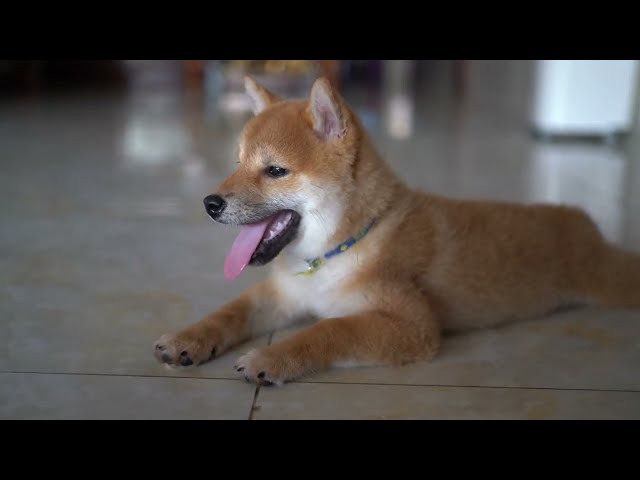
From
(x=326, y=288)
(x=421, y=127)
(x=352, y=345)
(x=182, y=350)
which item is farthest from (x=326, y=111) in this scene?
(x=421, y=127)

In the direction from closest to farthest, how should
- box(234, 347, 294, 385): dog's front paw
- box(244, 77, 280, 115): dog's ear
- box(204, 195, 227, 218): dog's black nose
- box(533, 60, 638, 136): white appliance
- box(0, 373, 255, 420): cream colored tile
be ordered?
1. box(0, 373, 255, 420): cream colored tile
2. box(234, 347, 294, 385): dog's front paw
3. box(204, 195, 227, 218): dog's black nose
4. box(244, 77, 280, 115): dog's ear
5. box(533, 60, 638, 136): white appliance

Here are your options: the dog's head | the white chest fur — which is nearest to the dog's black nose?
the dog's head

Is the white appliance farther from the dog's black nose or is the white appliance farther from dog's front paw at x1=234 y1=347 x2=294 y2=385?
dog's front paw at x1=234 y1=347 x2=294 y2=385

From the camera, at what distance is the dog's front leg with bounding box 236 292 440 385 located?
1780 millimetres

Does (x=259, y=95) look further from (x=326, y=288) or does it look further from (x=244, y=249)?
(x=326, y=288)

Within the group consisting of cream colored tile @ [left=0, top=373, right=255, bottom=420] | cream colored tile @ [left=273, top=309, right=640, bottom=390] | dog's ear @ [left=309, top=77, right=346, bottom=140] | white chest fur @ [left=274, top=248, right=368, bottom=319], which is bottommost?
cream colored tile @ [left=273, top=309, right=640, bottom=390]

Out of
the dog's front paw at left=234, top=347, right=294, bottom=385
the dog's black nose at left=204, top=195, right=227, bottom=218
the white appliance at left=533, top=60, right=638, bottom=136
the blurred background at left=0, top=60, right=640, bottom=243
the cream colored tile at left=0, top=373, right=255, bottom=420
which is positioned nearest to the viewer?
the cream colored tile at left=0, top=373, right=255, bottom=420

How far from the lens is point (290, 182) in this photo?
1934mm

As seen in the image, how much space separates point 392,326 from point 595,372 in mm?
594

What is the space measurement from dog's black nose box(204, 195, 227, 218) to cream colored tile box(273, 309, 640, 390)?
48 centimetres

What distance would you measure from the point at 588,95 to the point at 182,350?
5179mm

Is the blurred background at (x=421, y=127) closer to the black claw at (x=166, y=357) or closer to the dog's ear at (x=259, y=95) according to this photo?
the dog's ear at (x=259, y=95)

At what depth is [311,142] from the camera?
1.96 meters

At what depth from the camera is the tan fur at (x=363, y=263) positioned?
1.88m
